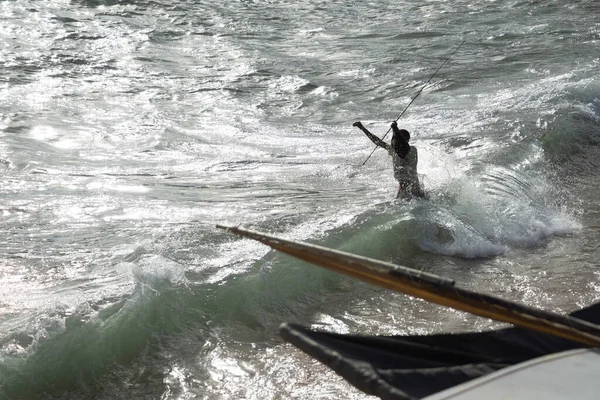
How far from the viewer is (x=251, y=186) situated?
11078 millimetres

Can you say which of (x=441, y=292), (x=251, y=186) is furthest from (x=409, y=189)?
(x=441, y=292)

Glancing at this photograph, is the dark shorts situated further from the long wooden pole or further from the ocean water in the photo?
the long wooden pole

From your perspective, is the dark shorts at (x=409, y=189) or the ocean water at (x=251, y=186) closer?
the ocean water at (x=251, y=186)

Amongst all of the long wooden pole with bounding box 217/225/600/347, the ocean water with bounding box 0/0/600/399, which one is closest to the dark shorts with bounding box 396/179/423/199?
the ocean water with bounding box 0/0/600/399

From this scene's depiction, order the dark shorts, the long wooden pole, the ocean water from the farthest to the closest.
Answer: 1. the dark shorts
2. the ocean water
3. the long wooden pole

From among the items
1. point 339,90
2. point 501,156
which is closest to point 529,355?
point 501,156

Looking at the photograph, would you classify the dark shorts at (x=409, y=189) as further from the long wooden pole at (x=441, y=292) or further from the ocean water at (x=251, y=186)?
the long wooden pole at (x=441, y=292)

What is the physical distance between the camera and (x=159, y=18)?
21703 millimetres

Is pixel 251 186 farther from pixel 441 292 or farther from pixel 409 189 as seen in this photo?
pixel 441 292

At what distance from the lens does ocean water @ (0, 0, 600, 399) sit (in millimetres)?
6848

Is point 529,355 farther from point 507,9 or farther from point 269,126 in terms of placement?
point 507,9

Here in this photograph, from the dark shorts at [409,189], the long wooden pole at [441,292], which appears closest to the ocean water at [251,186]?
the dark shorts at [409,189]

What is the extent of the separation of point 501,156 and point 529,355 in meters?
8.65

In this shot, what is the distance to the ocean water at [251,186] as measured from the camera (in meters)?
6.85
